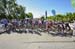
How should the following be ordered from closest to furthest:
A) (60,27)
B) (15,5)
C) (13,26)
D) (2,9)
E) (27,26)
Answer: (60,27) → (13,26) → (27,26) → (2,9) → (15,5)

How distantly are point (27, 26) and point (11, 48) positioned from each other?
Result: 21.1m

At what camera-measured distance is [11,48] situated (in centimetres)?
1467

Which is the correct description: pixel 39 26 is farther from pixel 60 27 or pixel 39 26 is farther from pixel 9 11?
pixel 9 11

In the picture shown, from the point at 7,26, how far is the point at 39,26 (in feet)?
17.0

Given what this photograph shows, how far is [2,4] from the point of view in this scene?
9150 centimetres

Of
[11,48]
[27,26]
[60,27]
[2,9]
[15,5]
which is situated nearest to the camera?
[11,48]

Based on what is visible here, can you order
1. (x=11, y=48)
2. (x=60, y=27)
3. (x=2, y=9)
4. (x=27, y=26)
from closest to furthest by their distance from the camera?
1. (x=11, y=48)
2. (x=60, y=27)
3. (x=27, y=26)
4. (x=2, y=9)

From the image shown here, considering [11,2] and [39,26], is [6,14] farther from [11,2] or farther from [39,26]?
[39,26]

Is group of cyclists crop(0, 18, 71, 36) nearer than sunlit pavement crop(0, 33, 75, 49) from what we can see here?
No

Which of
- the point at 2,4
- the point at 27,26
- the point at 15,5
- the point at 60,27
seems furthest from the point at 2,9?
the point at 60,27

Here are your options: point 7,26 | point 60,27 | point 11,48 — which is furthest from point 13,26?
point 11,48

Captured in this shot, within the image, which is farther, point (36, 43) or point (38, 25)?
point (38, 25)

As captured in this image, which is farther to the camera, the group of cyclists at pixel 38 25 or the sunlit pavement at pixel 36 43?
the group of cyclists at pixel 38 25

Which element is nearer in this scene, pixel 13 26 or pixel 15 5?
pixel 13 26
